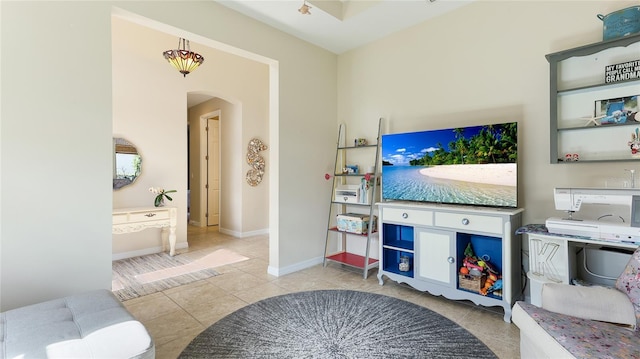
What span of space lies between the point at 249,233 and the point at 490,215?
174 inches

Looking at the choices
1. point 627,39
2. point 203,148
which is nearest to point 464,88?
point 627,39

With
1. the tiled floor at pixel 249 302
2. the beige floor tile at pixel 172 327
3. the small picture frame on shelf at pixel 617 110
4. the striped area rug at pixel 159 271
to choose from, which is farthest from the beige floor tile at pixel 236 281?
the small picture frame on shelf at pixel 617 110

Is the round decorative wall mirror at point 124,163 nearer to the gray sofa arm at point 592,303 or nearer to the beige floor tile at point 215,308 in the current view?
the beige floor tile at point 215,308

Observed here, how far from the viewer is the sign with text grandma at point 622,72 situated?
7.07ft

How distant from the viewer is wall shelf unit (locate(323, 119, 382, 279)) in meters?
3.62

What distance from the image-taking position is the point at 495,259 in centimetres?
283

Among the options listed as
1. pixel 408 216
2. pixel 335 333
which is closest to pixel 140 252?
pixel 335 333

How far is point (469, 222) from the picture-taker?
2627 millimetres

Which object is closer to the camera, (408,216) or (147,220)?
(408,216)

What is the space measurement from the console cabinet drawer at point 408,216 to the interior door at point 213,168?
189 inches

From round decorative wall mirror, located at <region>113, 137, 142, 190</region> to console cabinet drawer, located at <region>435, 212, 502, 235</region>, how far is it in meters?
4.11

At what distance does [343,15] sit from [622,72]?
8.00 feet

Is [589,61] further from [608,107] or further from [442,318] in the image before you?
[442,318]

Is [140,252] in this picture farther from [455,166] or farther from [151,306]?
[455,166]
